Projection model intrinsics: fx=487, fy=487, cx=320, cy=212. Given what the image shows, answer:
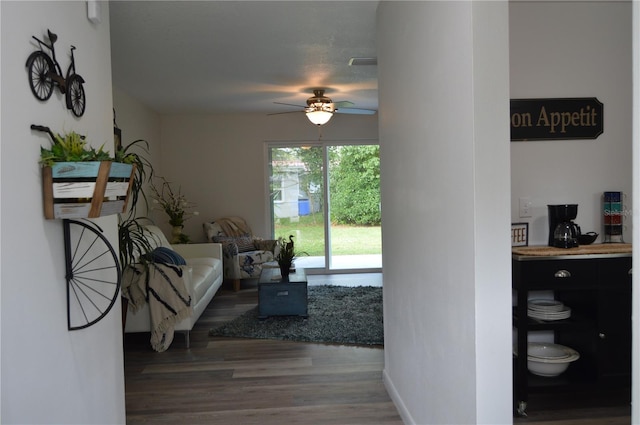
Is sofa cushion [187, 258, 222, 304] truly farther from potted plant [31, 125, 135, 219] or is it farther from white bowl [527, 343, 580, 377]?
white bowl [527, 343, 580, 377]

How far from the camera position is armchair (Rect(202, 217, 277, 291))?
6.18m

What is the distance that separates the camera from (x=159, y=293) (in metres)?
3.79

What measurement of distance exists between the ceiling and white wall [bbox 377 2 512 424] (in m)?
0.84

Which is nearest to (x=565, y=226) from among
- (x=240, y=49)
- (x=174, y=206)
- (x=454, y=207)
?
(x=454, y=207)

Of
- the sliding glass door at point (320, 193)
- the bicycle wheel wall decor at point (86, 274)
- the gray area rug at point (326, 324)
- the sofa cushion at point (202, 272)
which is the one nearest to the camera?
the bicycle wheel wall decor at point (86, 274)

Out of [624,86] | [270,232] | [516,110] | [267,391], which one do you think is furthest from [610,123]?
[270,232]

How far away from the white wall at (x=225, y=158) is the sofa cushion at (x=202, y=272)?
1475 millimetres

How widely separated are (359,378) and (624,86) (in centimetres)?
239

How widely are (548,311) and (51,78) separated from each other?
8.45ft

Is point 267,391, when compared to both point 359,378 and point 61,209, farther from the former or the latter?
point 61,209

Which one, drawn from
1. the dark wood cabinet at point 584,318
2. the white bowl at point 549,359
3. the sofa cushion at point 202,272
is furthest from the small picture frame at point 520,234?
the sofa cushion at point 202,272

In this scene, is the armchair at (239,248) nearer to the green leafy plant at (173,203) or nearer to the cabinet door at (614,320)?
the green leafy plant at (173,203)

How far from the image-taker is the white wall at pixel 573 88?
2713 mm

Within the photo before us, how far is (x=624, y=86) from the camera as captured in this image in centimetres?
277
